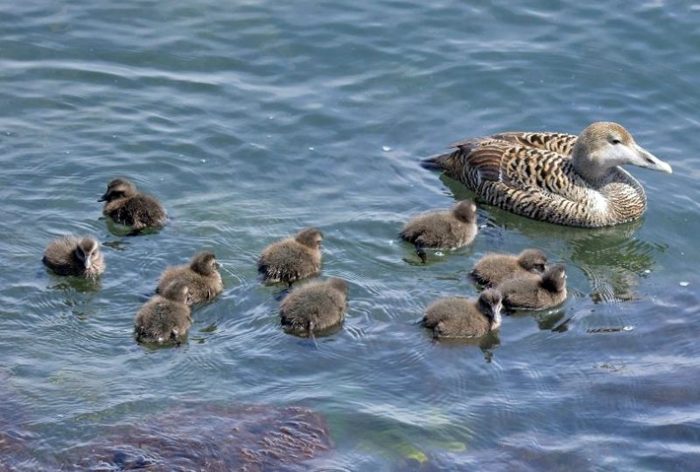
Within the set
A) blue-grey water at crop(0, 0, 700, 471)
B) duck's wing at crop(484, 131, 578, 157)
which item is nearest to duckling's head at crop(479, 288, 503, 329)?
blue-grey water at crop(0, 0, 700, 471)

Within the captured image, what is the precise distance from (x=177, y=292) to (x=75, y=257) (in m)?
1.15

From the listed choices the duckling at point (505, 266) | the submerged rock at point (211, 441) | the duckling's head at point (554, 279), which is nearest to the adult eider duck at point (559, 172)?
the duckling at point (505, 266)

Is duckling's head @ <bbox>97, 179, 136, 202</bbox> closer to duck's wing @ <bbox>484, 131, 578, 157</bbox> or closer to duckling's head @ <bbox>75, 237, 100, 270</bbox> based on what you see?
duckling's head @ <bbox>75, 237, 100, 270</bbox>

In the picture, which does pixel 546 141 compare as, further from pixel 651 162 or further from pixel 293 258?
pixel 293 258

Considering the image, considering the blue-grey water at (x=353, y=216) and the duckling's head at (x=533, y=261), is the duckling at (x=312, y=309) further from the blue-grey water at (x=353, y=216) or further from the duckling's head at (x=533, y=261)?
the duckling's head at (x=533, y=261)

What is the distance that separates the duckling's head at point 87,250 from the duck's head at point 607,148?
17.3ft

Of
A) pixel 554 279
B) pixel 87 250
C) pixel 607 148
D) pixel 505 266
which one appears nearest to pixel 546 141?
pixel 607 148

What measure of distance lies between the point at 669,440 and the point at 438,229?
11.6 ft

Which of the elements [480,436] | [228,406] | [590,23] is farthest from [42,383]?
[590,23]

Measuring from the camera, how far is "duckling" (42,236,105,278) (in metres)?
11.4

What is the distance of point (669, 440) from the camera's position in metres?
9.84

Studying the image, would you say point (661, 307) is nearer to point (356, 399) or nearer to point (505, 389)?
point (505, 389)

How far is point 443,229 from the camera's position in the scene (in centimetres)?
1263

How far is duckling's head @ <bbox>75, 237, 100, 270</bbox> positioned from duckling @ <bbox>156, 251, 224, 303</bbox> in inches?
24.4
